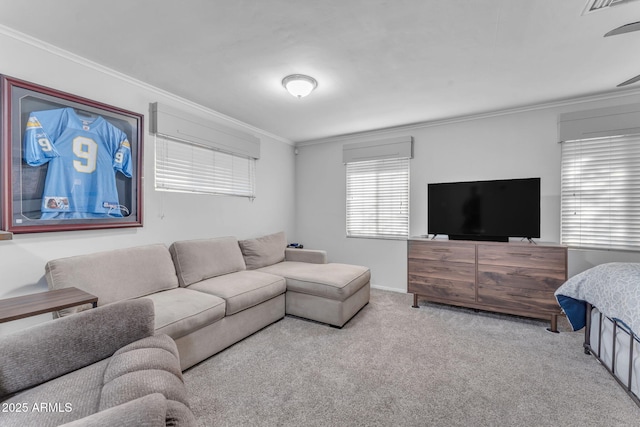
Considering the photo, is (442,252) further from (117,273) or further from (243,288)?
(117,273)

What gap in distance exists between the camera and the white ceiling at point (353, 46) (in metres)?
1.71

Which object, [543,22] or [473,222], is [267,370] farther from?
[543,22]

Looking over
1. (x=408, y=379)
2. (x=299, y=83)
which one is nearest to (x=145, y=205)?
(x=299, y=83)

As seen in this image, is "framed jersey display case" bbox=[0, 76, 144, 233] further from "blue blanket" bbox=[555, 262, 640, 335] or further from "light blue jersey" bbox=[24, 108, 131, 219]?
"blue blanket" bbox=[555, 262, 640, 335]

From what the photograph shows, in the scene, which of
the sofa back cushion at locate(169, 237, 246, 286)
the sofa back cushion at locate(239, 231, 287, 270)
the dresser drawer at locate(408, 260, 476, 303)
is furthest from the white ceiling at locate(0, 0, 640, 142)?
the dresser drawer at locate(408, 260, 476, 303)

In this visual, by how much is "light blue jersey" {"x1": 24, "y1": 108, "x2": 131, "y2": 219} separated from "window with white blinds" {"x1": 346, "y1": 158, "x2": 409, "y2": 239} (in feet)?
9.88

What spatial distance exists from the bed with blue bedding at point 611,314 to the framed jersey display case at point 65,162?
3.82 meters

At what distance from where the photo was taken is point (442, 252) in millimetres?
3268

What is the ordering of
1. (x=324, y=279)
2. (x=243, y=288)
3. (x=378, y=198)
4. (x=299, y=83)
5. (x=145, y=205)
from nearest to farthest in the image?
(x=299, y=83) → (x=243, y=288) → (x=145, y=205) → (x=324, y=279) → (x=378, y=198)

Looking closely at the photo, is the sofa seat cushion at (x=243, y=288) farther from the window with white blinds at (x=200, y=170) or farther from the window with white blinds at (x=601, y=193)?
the window with white blinds at (x=601, y=193)

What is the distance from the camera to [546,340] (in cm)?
258

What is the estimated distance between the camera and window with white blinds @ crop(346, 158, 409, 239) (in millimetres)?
4086

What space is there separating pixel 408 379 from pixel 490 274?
170 centimetres

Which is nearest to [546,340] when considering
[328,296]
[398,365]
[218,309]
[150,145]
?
[398,365]
